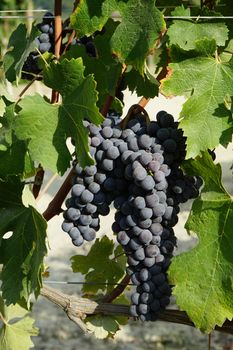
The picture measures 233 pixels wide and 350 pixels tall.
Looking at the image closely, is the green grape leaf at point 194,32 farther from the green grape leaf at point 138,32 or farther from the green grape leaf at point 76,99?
the green grape leaf at point 76,99

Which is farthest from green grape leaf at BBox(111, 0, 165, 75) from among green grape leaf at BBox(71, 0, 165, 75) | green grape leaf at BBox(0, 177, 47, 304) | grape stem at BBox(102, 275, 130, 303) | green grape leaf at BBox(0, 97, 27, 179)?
grape stem at BBox(102, 275, 130, 303)

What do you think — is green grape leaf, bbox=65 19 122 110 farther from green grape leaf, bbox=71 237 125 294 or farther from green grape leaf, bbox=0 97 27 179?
green grape leaf, bbox=71 237 125 294

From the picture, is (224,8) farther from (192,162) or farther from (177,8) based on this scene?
(192,162)

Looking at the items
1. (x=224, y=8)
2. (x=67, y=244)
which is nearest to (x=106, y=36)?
(x=224, y=8)

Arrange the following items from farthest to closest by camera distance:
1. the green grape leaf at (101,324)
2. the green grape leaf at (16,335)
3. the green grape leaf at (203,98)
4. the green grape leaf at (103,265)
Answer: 1. the green grape leaf at (103,265)
2. the green grape leaf at (16,335)
3. the green grape leaf at (101,324)
4. the green grape leaf at (203,98)

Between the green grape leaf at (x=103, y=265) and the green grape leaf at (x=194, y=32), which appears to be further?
the green grape leaf at (x=103, y=265)

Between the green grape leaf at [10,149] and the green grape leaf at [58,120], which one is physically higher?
the green grape leaf at [58,120]

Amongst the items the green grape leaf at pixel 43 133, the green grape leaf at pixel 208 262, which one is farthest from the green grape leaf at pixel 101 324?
the green grape leaf at pixel 43 133
